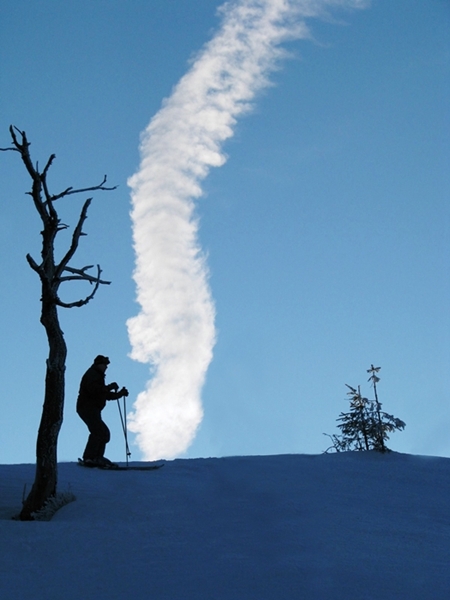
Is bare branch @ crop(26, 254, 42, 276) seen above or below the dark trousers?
above

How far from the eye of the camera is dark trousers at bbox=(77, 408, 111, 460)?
11805 mm

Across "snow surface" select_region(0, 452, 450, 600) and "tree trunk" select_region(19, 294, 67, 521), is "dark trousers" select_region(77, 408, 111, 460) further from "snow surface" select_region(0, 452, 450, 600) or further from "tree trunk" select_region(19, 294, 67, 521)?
"tree trunk" select_region(19, 294, 67, 521)

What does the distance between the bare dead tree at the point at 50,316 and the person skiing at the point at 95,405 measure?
3052 millimetres

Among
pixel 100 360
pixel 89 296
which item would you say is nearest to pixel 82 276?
pixel 89 296

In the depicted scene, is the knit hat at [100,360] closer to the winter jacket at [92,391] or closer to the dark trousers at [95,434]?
the winter jacket at [92,391]

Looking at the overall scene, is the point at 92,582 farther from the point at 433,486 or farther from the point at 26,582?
the point at 433,486

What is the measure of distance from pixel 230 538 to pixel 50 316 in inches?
150

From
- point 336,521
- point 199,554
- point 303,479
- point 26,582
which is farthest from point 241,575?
point 303,479

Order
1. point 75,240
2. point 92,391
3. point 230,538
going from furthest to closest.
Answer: point 92,391
point 75,240
point 230,538

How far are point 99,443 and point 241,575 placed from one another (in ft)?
23.0

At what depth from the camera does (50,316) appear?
28.0 ft

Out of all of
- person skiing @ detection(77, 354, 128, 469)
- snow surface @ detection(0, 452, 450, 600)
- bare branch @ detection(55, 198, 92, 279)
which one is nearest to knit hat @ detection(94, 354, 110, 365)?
person skiing @ detection(77, 354, 128, 469)

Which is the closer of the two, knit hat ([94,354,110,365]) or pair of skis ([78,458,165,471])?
pair of skis ([78,458,165,471])

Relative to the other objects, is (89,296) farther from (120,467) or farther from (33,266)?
(120,467)
